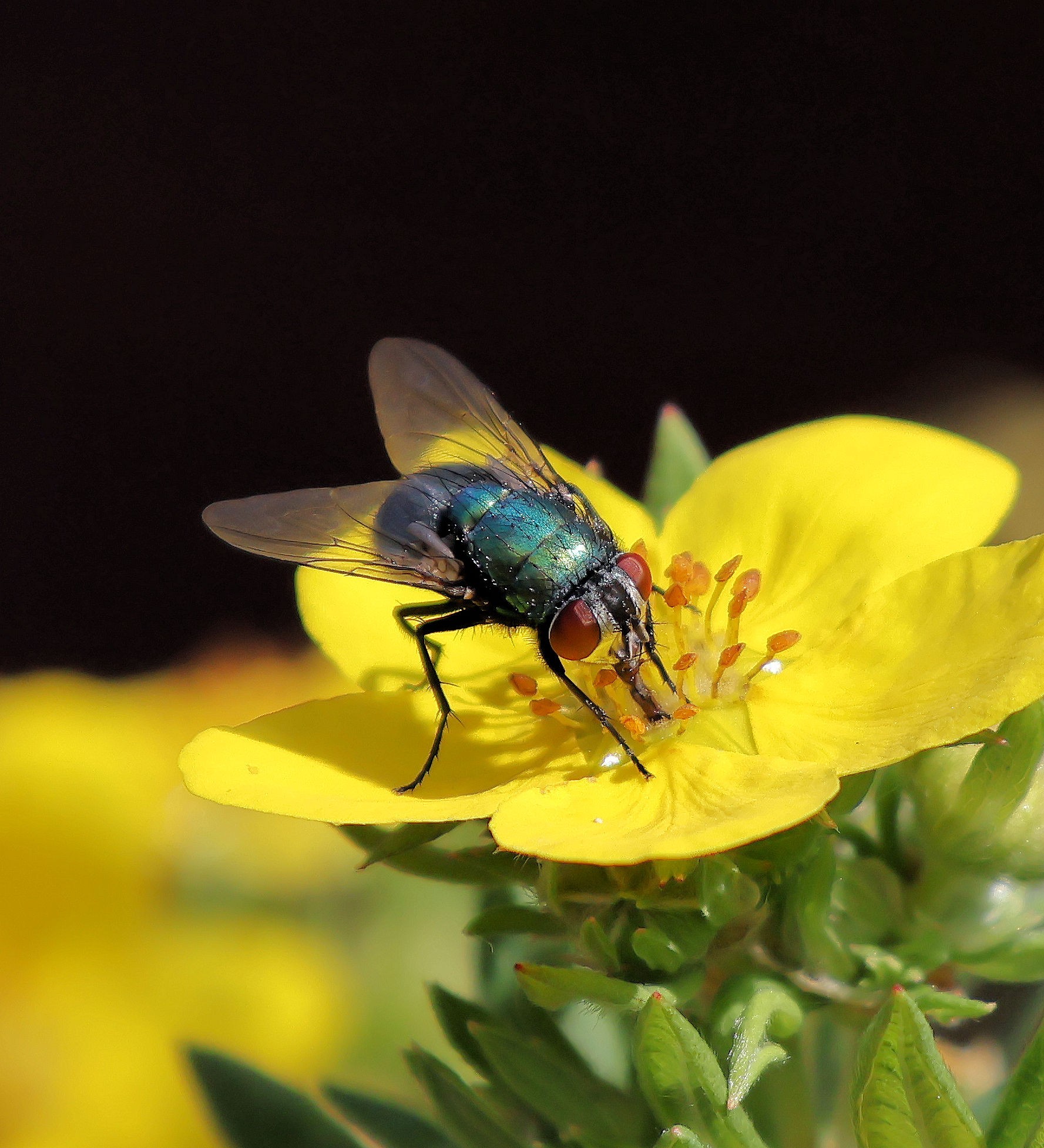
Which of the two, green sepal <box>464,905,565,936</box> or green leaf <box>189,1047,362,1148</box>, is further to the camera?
green leaf <box>189,1047,362,1148</box>

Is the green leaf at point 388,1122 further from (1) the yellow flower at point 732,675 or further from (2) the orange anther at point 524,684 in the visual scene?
(2) the orange anther at point 524,684

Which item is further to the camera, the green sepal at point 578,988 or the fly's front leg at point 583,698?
the fly's front leg at point 583,698

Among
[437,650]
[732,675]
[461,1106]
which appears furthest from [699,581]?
[461,1106]

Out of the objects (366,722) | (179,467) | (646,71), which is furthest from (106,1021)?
(646,71)

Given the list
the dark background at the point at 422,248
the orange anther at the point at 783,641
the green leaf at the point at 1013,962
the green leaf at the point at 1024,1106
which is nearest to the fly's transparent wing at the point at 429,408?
the orange anther at the point at 783,641

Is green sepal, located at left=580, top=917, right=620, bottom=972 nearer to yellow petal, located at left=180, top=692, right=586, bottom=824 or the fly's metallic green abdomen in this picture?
yellow petal, located at left=180, top=692, right=586, bottom=824

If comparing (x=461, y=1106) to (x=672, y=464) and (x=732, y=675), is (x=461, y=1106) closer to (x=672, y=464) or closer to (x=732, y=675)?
(x=732, y=675)

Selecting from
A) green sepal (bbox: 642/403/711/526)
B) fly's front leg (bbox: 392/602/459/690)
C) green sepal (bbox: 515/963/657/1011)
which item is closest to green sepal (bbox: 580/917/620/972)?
green sepal (bbox: 515/963/657/1011)
